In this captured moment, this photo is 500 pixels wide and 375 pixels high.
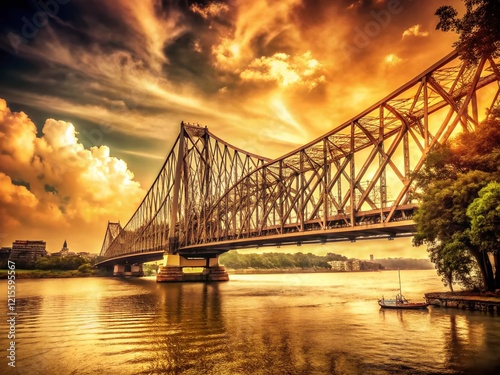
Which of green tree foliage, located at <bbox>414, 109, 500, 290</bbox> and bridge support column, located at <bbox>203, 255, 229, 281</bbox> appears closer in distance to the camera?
green tree foliage, located at <bbox>414, 109, 500, 290</bbox>

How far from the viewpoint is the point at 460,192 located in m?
30.6

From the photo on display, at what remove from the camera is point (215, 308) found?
132 feet

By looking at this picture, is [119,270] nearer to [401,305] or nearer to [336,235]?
[336,235]

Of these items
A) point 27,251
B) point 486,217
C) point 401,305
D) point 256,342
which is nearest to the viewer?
point 256,342

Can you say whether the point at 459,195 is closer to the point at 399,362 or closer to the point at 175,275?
the point at 399,362

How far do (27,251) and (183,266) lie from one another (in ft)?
398

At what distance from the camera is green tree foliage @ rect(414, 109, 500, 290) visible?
30.0m

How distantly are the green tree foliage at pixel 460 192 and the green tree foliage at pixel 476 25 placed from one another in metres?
12.4

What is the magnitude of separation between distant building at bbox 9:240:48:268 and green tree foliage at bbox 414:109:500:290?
163773mm

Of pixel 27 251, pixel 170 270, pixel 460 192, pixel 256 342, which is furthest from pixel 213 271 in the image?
pixel 27 251

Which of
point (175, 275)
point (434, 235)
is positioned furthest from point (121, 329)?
point (175, 275)

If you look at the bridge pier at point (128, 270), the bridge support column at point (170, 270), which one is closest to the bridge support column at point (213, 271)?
the bridge support column at point (170, 270)

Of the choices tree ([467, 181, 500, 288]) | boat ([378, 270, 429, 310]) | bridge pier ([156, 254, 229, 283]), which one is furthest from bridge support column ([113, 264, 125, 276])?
tree ([467, 181, 500, 288])

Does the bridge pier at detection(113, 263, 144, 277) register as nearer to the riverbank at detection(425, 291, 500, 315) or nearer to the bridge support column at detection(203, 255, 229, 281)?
the bridge support column at detection(203, 255, 229, 281)
